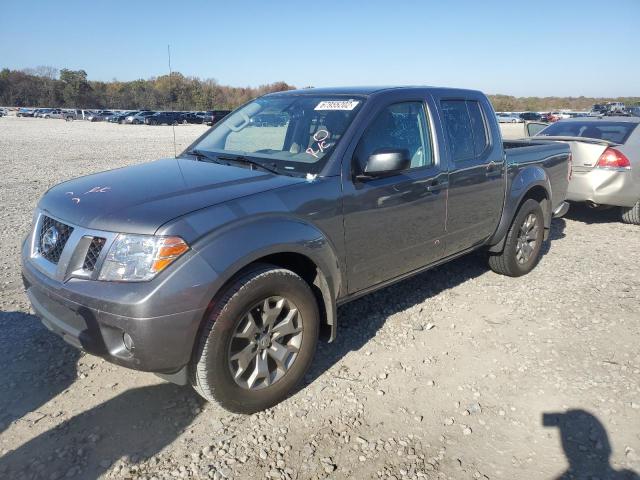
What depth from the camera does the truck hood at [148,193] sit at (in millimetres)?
2615

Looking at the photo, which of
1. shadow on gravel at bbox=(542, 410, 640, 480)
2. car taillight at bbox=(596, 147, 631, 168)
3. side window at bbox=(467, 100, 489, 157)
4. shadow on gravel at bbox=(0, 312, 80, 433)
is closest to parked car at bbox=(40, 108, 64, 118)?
car taillight at bbox=(596, 147, 631, 168)

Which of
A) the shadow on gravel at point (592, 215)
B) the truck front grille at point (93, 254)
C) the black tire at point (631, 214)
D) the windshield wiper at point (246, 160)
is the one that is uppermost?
the windshield wiper at point (246, 160)

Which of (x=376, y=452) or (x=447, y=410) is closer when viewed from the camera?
(x=376, y=452)

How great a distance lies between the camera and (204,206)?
8.86 ft

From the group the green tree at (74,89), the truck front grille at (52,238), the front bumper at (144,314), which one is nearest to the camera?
the front bumper at (144,314)

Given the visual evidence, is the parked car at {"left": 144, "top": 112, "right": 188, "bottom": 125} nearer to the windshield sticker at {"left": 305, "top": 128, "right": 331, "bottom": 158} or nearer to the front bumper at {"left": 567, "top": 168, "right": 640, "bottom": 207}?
the front bumper at {"left": 567, "top": 168, "right": 640, "bottom": 207}

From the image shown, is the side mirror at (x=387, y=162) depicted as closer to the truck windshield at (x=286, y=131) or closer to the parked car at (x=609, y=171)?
the truck windshield at (x=286, y=131)

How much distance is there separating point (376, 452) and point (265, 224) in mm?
1406

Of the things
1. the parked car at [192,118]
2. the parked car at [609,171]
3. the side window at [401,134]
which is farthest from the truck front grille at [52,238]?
the parked car at [192,118]

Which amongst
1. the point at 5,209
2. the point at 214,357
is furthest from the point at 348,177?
→ the point at 5,209

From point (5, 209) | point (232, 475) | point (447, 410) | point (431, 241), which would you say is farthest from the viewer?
point (5, 209)

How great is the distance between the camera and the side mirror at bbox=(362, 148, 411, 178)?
127 inches

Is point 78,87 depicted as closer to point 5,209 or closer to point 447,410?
point 5,209

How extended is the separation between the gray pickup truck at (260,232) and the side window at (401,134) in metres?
0.01
